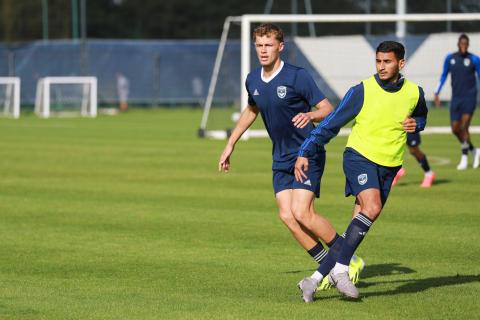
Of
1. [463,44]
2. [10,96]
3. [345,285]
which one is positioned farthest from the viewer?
[10,96]

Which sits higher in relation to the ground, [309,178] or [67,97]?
[309,178]

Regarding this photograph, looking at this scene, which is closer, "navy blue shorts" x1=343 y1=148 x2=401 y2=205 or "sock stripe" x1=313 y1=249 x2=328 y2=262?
"navy blue shorts" x1=343 y1=148 x2=401 y2=205

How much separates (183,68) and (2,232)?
42.9 metres

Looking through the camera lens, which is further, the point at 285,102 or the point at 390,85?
the point at 285,102

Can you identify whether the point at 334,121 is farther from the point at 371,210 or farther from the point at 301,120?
the point at 371,210

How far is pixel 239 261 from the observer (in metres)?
11.1

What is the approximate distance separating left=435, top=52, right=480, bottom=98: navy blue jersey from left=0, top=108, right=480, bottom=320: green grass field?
1.40 m

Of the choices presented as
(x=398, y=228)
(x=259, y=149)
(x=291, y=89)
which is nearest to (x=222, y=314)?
(x=291, y=89)

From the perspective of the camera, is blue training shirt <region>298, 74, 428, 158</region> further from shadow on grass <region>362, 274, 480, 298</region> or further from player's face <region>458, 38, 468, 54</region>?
player's face <region>458, 38, 468, 54</region>

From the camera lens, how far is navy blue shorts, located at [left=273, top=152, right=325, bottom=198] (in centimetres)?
952

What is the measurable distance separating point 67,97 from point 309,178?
43607 mm

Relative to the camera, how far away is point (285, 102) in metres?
9.64

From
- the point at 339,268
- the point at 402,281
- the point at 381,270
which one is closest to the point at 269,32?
the point at 339,268

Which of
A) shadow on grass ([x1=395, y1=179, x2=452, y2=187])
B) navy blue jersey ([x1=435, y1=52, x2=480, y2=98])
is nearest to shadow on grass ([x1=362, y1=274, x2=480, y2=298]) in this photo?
shadow on grass ([x1=395, y1=179, x2=452, y2=187])
